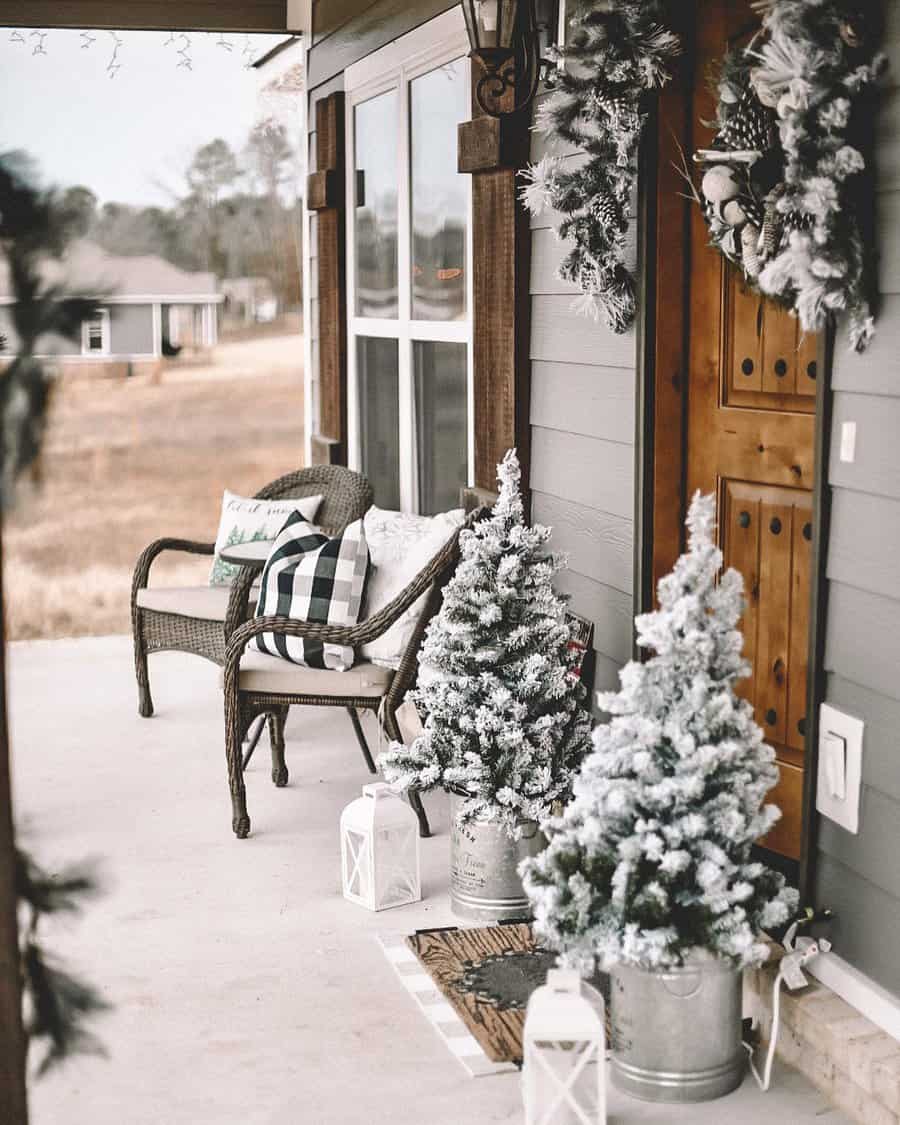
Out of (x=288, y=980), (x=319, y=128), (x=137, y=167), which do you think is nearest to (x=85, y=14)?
(x=319, y=128)

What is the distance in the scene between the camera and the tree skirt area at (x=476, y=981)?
2.78 metres

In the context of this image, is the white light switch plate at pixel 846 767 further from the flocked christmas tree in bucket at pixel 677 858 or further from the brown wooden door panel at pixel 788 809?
the brown wooden door panel at pixel 788 809

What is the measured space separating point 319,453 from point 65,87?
2845mm

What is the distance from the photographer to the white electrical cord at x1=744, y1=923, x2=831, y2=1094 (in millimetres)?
2625

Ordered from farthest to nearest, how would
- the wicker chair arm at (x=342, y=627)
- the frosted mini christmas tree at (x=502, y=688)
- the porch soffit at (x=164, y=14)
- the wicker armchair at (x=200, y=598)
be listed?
the porch soffit at (x=164, y=14), the wicker armchair at (x=200, y=598), the wicker chair arm at (x=342, y=627), the frosted mini christmas tree at (x=502, y=688)

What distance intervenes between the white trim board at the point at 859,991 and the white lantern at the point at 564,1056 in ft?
1.57

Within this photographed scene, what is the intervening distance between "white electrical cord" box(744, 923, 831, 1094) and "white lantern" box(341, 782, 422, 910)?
103 centimetres

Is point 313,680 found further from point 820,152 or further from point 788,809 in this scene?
point 820,152

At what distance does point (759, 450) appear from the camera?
313cm

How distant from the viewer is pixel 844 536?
2578mm

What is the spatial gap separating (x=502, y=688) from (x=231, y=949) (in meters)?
0.84

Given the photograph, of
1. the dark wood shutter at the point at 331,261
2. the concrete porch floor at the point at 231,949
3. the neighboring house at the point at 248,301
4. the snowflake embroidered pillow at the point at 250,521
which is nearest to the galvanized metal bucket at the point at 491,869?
the concrete porch floor at the point at 231,949

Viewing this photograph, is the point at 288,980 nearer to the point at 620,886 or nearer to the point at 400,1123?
the point at 400,1123

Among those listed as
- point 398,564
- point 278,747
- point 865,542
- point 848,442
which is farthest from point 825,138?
point 278,747
